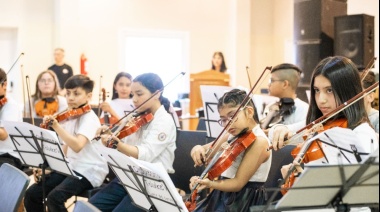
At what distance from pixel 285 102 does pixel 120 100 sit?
1338mm

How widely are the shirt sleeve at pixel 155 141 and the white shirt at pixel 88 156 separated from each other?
0.43 metres

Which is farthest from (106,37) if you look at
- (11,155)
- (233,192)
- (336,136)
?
(336,136)

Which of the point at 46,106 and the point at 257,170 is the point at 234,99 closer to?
the point at 257,170

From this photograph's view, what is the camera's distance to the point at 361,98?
7.89ft

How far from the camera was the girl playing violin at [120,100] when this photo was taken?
4.85m

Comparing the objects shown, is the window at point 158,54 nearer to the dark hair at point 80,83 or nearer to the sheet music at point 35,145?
the dark hair at point 80,83

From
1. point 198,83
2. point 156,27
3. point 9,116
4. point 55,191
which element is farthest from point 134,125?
point 156,27

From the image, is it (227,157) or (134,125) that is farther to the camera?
(134,125)

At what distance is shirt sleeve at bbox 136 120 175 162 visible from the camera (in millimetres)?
3462

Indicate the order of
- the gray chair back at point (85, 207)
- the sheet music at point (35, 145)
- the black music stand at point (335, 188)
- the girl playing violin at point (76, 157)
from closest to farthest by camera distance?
the black music stand at point (335, 188)
the gray chair back at point (85, 207)
the sheet music at point (35, 145)
the girl playing violin at point (76, 157)

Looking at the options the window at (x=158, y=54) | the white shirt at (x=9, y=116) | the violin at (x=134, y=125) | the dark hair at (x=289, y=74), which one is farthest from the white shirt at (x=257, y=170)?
the window at (x=158, y=54)

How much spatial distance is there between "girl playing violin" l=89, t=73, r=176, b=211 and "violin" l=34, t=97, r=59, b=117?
1807 mm

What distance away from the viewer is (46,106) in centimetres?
531

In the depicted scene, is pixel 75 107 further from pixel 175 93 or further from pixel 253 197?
pixel 175 93
